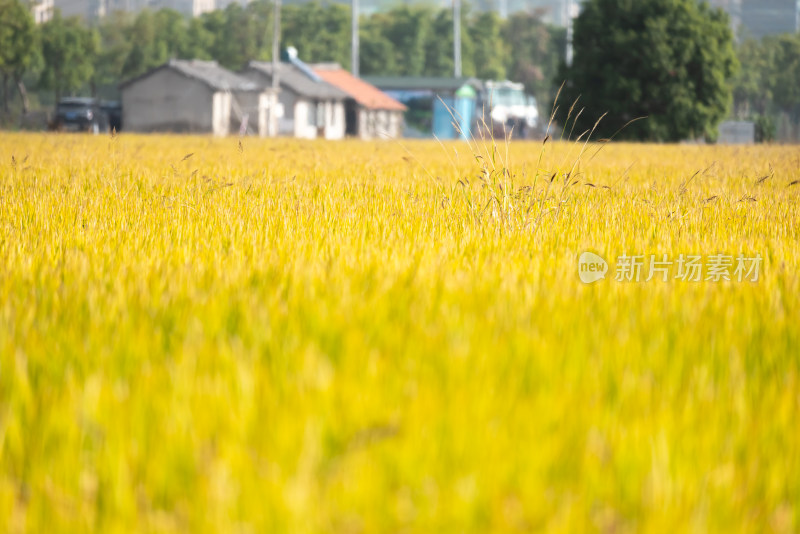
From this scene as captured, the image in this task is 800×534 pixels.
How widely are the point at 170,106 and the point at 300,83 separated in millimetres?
8688

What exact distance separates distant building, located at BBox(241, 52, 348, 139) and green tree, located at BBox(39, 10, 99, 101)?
16.9 m

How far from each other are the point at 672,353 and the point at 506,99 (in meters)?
94.1

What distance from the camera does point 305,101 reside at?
169ft

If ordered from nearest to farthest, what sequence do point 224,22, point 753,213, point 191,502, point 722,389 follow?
point 191,502 → point 722,389 → point 753,213 → point 224,22

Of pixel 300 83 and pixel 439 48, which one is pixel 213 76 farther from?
pixel 439 48

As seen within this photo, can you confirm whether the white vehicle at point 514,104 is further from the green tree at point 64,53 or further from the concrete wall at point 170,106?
the concrete wall at point 170,106

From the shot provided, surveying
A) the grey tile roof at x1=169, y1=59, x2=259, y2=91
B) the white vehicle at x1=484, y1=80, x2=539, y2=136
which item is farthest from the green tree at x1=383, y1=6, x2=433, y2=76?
the grey tile roof at x1=169, y1=59, x2=259, y2=91

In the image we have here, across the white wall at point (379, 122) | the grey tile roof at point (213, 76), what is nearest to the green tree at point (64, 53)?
the grey tile roof at point (213, 76)

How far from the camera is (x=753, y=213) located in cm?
561

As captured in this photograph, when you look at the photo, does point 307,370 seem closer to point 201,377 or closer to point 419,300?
point 201,377

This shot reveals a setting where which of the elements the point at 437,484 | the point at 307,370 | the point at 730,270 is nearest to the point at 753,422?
the point at 437,484

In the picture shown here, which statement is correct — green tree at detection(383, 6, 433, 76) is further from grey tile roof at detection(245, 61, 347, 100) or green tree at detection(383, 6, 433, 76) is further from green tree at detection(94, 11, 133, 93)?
grey tile roof at detection(245, 61, 347, 100)

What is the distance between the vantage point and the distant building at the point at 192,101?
44750 mm

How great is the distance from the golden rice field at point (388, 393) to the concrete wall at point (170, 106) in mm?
42456
